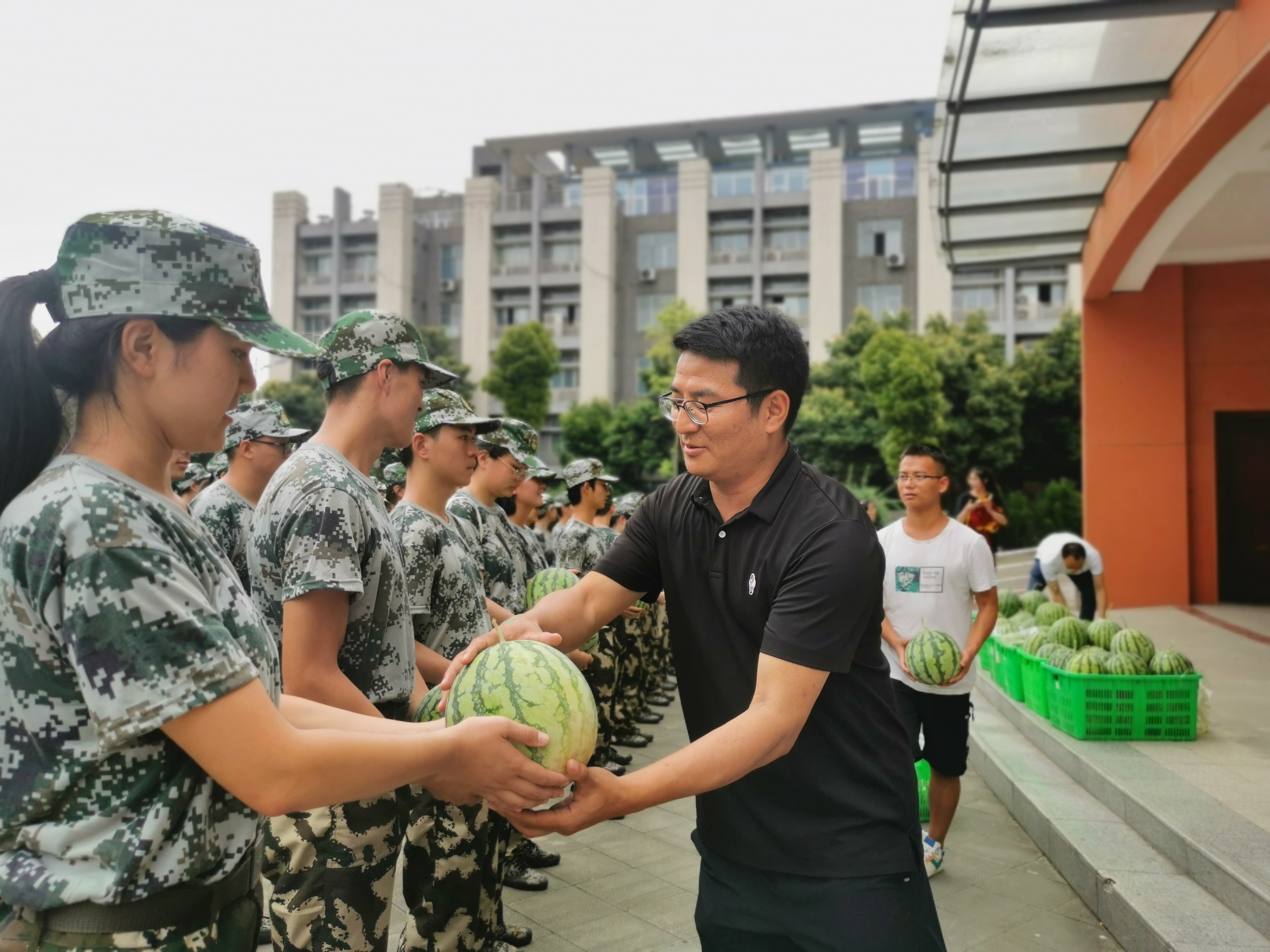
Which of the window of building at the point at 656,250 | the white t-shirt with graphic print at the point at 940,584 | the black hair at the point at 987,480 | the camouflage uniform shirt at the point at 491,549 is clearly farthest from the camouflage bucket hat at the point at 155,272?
the window of building at the point at 656,250

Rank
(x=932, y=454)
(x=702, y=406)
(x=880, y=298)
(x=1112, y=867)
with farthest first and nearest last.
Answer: (x=880, y=298)
(x=932, y=454)
(x=1112, y=867)
(x=702, y=406)

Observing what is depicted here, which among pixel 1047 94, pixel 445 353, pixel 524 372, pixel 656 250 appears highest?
pixel 656 250

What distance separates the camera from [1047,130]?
955cm

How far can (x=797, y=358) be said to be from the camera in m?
2.70

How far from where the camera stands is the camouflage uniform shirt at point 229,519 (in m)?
5.18

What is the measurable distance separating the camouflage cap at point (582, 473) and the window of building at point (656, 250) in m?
43.1

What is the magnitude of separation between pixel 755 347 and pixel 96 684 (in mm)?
1840

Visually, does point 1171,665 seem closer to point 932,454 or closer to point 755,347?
point 932,454

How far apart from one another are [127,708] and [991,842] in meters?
5.91

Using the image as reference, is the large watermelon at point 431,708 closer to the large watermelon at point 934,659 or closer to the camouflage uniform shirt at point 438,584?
the camouflage uniform shirt at point 438,584

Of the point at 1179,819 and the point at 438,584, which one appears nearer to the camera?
the point at 438,584

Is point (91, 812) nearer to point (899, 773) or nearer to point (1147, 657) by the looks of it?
point (899, 773)

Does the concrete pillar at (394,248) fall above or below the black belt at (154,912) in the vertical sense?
above

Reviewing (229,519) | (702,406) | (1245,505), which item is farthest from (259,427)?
(1245,505)
